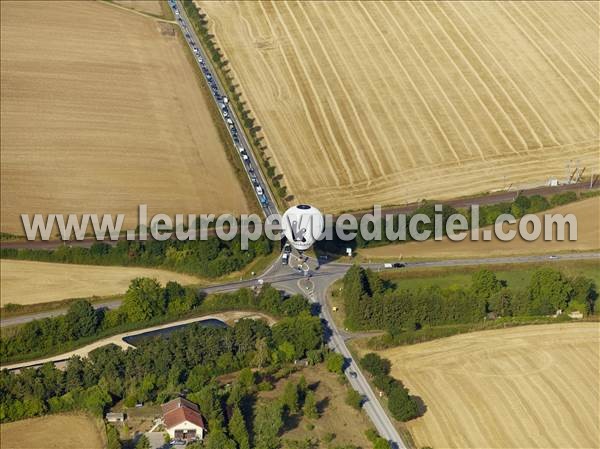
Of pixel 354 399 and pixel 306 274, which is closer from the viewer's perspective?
pixel 354 399

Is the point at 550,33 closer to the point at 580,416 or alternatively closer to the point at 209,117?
the point at 209,117

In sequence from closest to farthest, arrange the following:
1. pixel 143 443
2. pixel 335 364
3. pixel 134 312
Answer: pixel 143 443 < pixel 335 364 < pixel 134 312

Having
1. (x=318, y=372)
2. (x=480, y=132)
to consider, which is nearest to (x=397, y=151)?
(x=480, y=132)

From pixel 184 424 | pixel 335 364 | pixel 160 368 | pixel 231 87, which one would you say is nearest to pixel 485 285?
pixel 335 364

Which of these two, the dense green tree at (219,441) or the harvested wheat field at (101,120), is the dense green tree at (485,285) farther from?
the dense green tree at (219,441)

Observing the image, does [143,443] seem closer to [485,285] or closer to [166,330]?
[166,330]

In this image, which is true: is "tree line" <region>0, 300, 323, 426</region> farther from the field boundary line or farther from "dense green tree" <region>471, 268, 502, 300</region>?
the field boundary line
